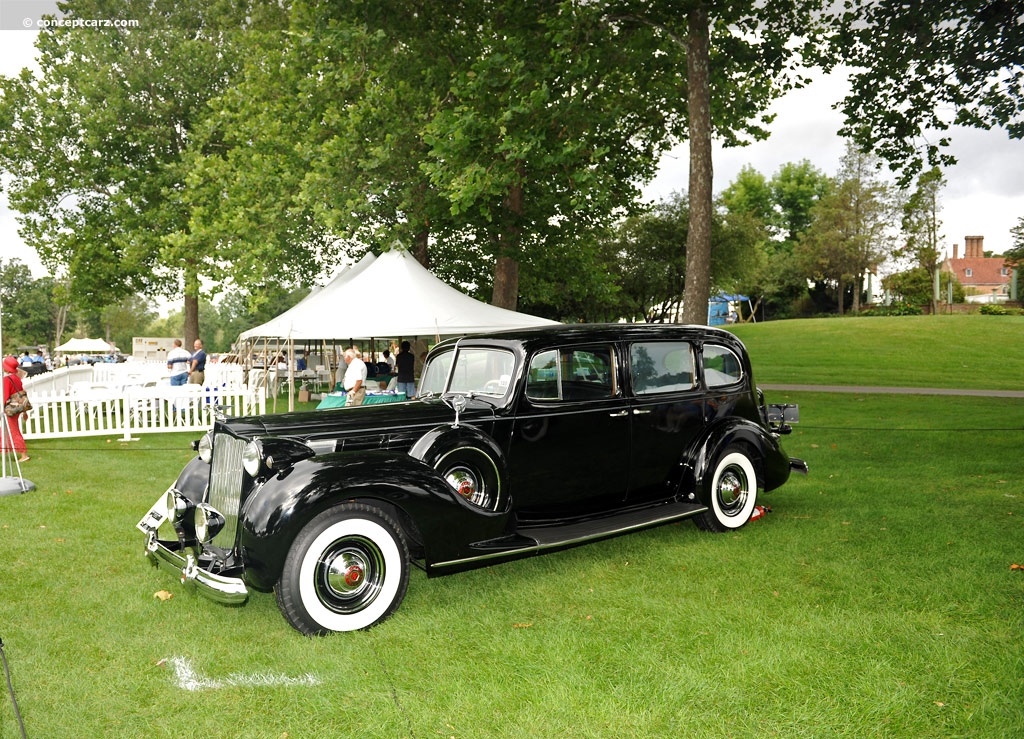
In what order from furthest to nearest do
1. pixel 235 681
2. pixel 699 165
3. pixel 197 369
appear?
pixel 197 369 < pixel 699 165 < pixel 235 681

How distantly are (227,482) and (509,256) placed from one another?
1485cm

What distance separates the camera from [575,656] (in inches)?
165

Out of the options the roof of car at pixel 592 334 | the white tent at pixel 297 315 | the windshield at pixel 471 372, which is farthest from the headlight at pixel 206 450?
the white tent at pixel 297 315

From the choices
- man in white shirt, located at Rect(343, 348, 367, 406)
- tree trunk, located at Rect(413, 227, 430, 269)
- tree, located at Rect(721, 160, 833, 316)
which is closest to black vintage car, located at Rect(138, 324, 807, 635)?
man in white shirt, located at Rect(343, 348, 367, 406)

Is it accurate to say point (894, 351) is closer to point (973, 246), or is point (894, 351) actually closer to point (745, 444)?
point (745, 444)

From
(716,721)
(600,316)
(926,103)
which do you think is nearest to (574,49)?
(926,103)

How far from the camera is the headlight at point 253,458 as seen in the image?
4.69 m

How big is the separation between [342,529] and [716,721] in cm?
237

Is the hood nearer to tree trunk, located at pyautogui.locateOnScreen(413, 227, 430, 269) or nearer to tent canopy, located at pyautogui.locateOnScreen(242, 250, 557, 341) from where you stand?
tent canopy, located at pyautogui.locateOnScreen(242, 250, 557, 341)

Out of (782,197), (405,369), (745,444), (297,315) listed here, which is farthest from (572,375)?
(782,197)

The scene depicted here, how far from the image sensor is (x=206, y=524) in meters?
4.95

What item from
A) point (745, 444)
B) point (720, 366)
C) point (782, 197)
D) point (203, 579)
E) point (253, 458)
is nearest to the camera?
point (203, 579)

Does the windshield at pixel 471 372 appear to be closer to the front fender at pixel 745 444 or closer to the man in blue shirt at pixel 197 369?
the front fender at pixel 745 444

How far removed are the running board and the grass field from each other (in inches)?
13.3
